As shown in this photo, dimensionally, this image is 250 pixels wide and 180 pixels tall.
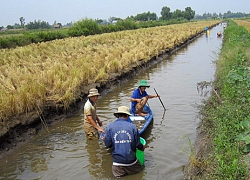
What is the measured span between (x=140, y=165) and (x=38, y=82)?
5311 millimetres

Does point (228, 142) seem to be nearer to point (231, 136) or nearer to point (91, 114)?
point (231, 136)

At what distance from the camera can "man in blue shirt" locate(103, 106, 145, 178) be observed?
5.39 meters

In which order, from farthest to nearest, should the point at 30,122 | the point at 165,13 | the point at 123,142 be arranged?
the point at 165,13 → the point at 30,122 → the point at 123,142

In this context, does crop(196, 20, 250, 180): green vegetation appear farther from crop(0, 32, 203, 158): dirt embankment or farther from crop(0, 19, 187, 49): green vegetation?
crop(0, 19, 187, 49): green vegetation

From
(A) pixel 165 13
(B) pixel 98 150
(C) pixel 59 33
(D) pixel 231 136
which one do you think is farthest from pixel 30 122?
(A) pixel 165 13

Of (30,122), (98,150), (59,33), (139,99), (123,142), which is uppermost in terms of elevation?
(59,33)

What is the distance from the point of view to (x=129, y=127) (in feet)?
17.7

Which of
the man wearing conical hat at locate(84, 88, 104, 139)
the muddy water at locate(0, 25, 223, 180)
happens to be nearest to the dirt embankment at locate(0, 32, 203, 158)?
the muddy water at locate(0, 25, 223, 180)

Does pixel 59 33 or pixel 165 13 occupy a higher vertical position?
pixel 165 13

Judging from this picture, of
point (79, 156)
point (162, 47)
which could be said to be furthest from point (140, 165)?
point (162, 47)

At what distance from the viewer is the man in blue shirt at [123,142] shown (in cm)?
A: 539

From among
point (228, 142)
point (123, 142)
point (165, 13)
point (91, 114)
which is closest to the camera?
point (228, 142)

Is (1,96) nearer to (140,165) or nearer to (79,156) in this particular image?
(79,156)

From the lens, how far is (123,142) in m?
5.39
